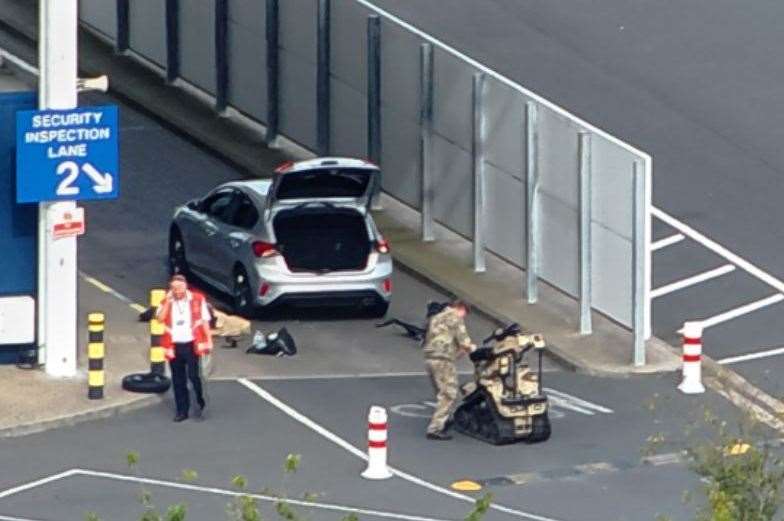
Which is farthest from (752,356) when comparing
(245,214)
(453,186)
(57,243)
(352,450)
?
(57,243)

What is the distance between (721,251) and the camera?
86.2ft

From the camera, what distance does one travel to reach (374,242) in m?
24.1

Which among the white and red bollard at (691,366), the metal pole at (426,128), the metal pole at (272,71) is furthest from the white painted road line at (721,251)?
the metal pole at (272,71)

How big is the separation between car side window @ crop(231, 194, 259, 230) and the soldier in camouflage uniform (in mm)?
5441

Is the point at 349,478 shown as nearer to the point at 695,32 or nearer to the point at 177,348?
the point at 177,348

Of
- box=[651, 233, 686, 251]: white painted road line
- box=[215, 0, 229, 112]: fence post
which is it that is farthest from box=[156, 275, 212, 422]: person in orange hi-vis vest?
box=[215, 0, 229, 112]: fence post

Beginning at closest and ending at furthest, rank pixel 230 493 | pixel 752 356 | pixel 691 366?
1. pixel 230 493
2. pixel 691 366
3. pixel 752 356

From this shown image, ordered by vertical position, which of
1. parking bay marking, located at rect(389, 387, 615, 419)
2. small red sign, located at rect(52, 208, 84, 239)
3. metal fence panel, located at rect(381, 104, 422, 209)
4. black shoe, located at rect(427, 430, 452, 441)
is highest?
metal fence panel, located at rect(381, 104, 422, 209)

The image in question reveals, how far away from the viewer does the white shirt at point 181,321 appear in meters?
19.7

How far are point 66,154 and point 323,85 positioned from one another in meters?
8.93

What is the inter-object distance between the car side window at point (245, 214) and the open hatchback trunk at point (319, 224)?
0.42m

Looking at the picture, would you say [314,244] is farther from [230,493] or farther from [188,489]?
[230,493]

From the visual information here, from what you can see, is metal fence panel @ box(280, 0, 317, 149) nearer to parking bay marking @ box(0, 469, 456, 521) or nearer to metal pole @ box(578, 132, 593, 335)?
metal pole @ box(578, 132, 593, 335)

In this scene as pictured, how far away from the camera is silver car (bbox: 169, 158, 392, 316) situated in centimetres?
2389
